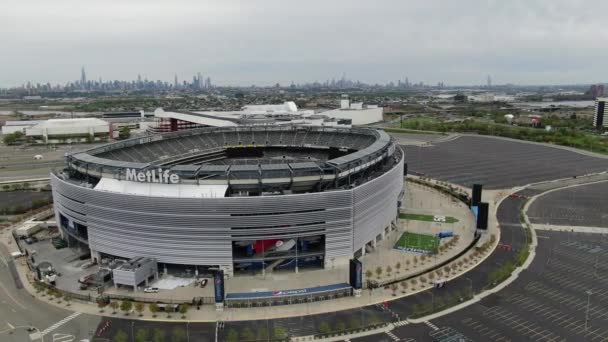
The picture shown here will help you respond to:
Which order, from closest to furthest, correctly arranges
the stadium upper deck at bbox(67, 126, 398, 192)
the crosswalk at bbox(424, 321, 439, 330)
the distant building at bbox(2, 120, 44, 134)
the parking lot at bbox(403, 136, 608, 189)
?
the crosswalk at bbox(424, 321, 439, 330), the stadium upper deck at bbox(67, 126, 398, 192), the parking lot at bbox(403, 136, 608, 189), the distant building at bbox(2, 120, 44, 134)

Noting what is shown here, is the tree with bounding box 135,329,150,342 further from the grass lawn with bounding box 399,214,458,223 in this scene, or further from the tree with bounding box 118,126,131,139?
the tree with bounding box 118,126,131,139

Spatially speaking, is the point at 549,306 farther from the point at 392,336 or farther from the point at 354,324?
the point at 354,324

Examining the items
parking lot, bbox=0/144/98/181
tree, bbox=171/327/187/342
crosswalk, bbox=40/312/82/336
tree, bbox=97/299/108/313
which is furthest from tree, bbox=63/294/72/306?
parking lot, bbox=0/144/98/181

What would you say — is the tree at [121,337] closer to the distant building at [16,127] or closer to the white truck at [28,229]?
the white truck at [28,229]

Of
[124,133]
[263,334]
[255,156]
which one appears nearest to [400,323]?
[263,334]

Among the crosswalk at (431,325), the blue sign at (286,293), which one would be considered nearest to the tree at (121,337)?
the blue sign at (286,293)

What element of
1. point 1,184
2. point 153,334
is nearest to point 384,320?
point 153,334
